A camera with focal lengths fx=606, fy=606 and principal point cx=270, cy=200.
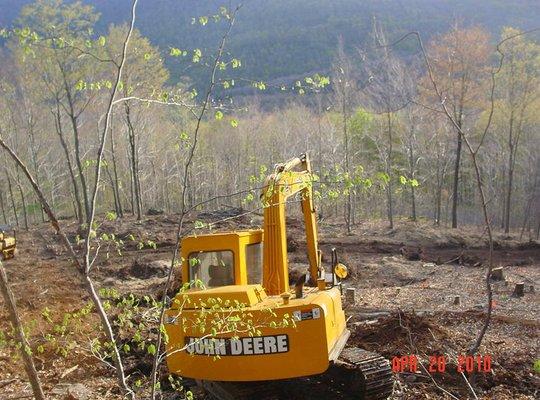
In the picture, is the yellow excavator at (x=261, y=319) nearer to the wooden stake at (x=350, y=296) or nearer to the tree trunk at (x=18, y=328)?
the tree trunk at (x=18, y=328)

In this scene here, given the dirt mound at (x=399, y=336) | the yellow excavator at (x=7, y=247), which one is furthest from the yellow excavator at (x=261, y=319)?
the yellow excavator at (x=7, y=247)

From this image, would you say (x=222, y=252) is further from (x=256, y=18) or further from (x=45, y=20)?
(x=256, y=18)

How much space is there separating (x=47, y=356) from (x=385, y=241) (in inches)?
689

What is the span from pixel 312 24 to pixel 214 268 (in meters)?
128

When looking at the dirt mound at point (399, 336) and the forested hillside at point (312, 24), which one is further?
the forested hillside at point (312, 24)

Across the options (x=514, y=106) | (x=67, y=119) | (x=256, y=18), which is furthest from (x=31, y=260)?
(x=256, y=18)

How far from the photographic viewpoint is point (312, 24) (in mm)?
129250

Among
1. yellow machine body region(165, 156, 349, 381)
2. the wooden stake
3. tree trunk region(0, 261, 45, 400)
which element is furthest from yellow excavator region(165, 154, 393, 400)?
the wooden stake

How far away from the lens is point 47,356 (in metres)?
10.5

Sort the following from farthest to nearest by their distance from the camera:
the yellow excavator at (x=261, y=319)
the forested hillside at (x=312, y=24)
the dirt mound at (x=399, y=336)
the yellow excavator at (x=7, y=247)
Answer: the forested hillside at (x=312, y=24)
the yellow excavator at (x=7, y=247)
the dirt mound at (x=399, y=336)
the yellow excavator at (x=261, y=319)

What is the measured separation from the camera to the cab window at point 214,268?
23.5 feet

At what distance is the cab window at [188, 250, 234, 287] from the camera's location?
7.16 m

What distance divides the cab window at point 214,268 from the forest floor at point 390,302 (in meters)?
1.17

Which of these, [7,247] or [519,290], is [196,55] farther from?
[7,247]
